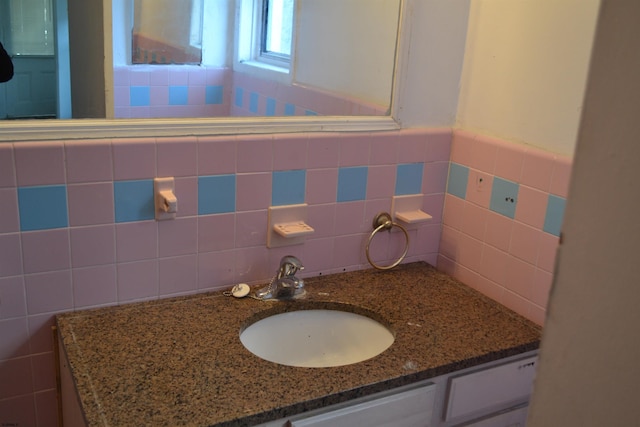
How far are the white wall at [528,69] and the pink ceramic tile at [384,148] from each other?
8.0 inches

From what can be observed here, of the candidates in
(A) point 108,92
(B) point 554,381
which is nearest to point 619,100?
(B) point 554,381

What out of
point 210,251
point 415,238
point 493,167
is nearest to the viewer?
point 210,251

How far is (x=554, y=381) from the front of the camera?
39cm

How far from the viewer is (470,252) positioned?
1.66 m

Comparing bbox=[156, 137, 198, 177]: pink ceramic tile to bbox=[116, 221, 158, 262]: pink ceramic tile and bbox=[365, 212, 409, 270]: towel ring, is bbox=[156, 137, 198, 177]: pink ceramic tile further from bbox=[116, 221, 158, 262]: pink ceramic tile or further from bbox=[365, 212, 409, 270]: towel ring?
bbox=[365, 212, 409, 270]: towel ring

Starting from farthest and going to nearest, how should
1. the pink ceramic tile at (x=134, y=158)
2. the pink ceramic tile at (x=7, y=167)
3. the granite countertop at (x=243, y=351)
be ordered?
the pink ceramic tile at (x=134, y=158) → the pink ceramic tile at (x=7, y=167) → the granite countertop at (x=243, y=351)

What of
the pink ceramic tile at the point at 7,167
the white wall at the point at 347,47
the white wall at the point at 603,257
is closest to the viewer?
the white wall at the point at 603,257

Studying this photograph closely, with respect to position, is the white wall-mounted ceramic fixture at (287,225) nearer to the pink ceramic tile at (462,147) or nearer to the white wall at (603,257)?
the pink ceramic tile at (462,147)

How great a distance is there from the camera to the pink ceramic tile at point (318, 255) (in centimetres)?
156

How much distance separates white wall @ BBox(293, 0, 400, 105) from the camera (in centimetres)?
159

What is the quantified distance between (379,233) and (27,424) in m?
0.92

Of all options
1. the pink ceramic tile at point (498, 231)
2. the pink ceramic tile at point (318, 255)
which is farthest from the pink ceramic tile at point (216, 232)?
the pink ceramic tile at point (498, 231)

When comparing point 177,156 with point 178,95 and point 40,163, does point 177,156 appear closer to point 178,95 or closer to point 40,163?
point 178,95

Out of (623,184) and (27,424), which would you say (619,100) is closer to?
(623,184)
